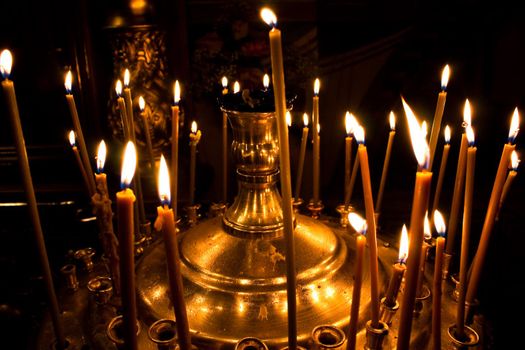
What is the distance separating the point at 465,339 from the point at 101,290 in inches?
33.1

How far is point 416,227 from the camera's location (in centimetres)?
62

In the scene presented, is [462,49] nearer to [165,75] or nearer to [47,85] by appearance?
[165,75]

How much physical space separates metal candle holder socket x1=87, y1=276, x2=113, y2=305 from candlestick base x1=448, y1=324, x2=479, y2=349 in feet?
2.61

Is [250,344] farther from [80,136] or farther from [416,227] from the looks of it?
[80,136]

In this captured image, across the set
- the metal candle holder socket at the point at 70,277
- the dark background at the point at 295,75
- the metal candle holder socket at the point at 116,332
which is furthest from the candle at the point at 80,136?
the dark background at the point at 295,75

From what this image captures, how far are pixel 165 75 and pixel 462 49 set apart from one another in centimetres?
221

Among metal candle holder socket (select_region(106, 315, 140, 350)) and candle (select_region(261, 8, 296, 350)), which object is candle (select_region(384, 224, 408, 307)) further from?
metal candle holder socket (select_region(106, 315, 140, 350))

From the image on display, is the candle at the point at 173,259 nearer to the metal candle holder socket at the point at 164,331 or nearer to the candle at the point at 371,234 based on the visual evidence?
the metal candle holder socket at the point at 164,331

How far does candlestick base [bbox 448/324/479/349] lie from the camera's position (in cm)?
84

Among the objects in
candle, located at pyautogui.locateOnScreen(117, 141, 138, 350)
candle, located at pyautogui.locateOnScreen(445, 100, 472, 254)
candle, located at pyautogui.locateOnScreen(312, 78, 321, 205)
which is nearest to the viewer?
candle, located at pyautogui.locateOnScreen(117, 141, 138, 350)

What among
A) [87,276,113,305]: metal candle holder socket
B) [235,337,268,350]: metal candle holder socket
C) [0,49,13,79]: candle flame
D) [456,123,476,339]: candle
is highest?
[0,49,13,79]: candle flame

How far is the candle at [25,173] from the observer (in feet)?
2.63

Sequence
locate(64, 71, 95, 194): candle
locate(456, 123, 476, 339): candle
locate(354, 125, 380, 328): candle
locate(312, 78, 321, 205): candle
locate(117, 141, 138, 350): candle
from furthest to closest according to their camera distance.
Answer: locate(312, 78, 321, 205): candle
locate(64, 71, 95, 194): candle
locate(456, 123, 476, 339): candle
locate(354, 125, 380, 328): candle
locate(117, 141, 138, 350): candle

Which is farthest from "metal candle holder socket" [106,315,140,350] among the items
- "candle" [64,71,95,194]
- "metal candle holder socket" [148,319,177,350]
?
"candle" [64,71,95,194]
